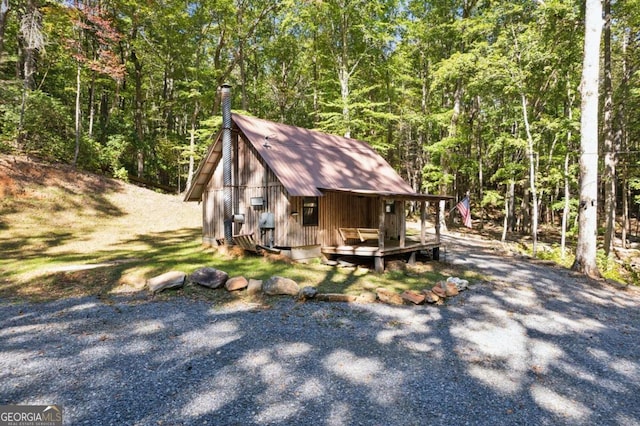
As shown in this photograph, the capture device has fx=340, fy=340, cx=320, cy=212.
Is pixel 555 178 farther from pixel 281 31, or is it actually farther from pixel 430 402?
pixel 281 31

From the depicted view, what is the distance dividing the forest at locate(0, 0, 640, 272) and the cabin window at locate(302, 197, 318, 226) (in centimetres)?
1005

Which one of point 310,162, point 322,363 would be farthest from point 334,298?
point 310,162

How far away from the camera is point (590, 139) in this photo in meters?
11.8

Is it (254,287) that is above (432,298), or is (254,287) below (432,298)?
above

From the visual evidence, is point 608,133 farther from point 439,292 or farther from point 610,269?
point 439,292

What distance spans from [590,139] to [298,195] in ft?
33.9

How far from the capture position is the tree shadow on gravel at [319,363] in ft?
13.8

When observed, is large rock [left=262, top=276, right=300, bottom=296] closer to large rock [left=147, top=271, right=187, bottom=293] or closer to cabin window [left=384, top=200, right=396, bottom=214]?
large rock [left=147, top=271, right=187, bottom=293]

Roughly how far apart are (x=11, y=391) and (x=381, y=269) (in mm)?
9778

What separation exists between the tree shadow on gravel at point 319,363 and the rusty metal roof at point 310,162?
5.40m

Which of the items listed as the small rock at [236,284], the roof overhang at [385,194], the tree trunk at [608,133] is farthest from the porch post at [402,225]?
the tree trunk at [608,133]

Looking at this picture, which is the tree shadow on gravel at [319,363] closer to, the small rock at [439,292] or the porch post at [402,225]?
the small rock at [439,292]

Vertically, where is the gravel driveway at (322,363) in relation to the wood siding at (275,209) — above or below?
below

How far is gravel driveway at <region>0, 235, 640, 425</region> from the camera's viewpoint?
4.19 meters
